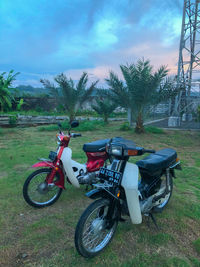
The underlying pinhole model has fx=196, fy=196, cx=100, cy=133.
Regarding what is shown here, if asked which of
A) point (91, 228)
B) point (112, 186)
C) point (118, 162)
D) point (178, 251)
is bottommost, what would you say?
point (178, 251)

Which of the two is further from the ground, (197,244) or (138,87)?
(138,87)

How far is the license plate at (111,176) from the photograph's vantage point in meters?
1.94

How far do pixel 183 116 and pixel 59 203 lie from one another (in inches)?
512

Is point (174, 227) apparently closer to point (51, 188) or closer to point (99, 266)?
point (99, 266)

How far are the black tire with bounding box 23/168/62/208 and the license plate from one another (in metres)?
1.08

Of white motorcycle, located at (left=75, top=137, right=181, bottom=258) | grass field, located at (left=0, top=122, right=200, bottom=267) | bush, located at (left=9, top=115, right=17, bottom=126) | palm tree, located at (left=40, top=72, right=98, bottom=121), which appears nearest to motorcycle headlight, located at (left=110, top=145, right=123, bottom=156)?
white motorcycle, located at (left=75, top=137, right=181, bottom=258)

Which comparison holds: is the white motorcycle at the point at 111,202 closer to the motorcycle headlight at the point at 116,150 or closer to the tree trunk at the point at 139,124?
the motorcycle headlight at the point at 116,150

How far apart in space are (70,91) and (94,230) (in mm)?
8714

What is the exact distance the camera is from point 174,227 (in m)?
2.42

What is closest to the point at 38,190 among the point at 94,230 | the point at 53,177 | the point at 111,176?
the point at 53,177

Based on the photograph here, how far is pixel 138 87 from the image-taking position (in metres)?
7.86

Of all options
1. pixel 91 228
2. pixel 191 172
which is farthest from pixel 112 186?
pixel 191 172

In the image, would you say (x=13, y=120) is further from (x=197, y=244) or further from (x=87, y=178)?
(x=197, y=244)

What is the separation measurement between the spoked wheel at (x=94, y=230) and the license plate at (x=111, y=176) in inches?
7.9
